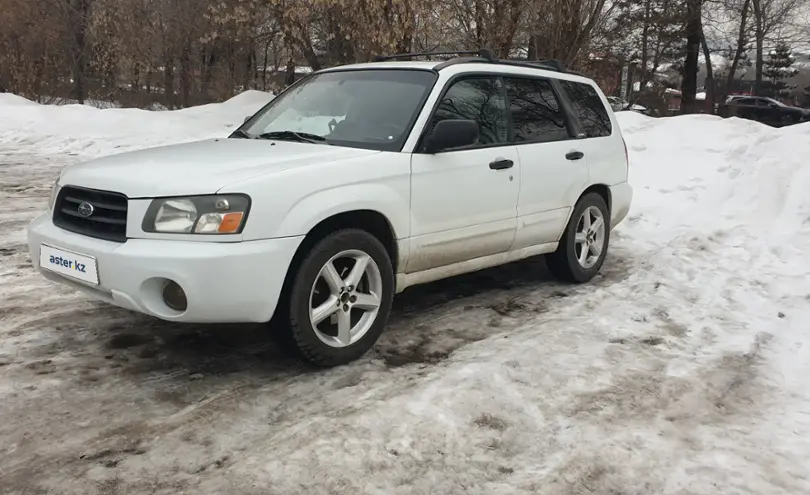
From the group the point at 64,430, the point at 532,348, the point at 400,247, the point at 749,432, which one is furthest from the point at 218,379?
the point at 749,432

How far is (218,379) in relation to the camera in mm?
3762

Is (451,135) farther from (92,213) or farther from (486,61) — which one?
(92,213)

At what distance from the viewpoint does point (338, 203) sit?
3742 millimetres

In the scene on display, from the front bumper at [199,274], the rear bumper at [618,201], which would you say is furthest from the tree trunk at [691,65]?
the front bumper at [199,274]

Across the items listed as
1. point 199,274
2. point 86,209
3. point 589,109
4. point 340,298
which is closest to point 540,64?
point 589,109

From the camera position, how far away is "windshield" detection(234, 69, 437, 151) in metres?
4.34

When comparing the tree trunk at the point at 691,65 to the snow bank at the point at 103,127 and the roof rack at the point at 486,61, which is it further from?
the roof rack at the point at 486,61

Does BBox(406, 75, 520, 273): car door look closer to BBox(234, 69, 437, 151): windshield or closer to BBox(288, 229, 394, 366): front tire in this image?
BBox(234, 69, 437, 151): windshield

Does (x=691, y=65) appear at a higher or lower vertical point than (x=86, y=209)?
higher

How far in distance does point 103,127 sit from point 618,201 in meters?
12.5

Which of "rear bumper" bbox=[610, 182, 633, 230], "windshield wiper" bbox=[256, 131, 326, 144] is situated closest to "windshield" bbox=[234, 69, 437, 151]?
"windshield wiper" bbox=[256, 131, 326, 144]

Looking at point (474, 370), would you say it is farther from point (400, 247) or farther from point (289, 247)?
point (289, 247)

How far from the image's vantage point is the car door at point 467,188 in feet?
14.1

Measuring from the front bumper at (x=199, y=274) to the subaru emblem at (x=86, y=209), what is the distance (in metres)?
0.16
